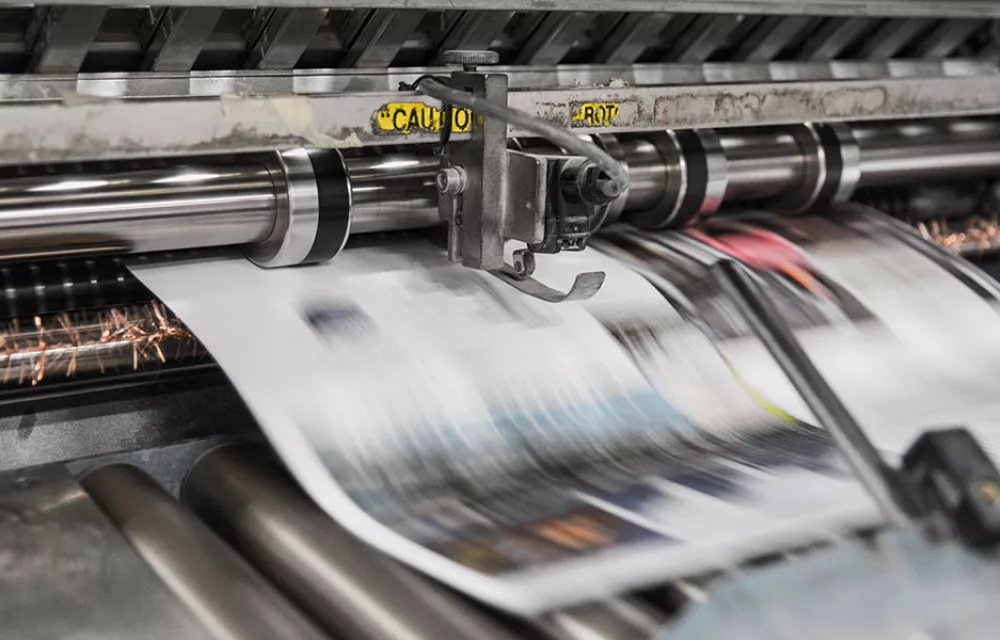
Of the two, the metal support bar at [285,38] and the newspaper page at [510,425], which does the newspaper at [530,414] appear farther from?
the metal support bar at [285,38]

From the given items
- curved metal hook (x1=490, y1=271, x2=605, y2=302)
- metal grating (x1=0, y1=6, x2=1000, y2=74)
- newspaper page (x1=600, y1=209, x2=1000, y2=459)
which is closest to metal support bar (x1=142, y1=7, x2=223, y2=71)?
metal grating (x1=0, y1=6, x2=1000, y2=74)

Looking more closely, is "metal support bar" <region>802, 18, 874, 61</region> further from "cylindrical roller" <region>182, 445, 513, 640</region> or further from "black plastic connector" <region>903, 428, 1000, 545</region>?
"cylindrical roller" <region>182, 445, 513, 640</region>

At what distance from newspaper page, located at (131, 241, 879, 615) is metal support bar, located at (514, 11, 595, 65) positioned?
1.10ft

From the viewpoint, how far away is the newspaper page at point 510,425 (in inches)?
46.3

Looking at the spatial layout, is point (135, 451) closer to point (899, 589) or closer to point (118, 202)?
point (118, 202)

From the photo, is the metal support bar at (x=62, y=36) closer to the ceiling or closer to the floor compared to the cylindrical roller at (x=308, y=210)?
closer to the ceiling

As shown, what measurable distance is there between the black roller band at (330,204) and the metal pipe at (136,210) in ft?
0.22

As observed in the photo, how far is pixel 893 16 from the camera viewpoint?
1.94m

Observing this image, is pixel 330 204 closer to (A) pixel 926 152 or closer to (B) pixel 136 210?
(B) pixel 136 210

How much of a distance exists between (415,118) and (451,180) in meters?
0.13

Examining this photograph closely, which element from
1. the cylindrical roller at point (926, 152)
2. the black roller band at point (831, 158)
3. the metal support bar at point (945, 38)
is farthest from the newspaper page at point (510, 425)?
the metal support bar at point (945, 38)

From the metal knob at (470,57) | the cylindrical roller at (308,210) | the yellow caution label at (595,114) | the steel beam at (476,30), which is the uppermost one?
the steel beam at (476,30)

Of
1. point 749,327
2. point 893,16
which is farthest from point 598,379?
point 893,16

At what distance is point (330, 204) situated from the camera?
1.60m
